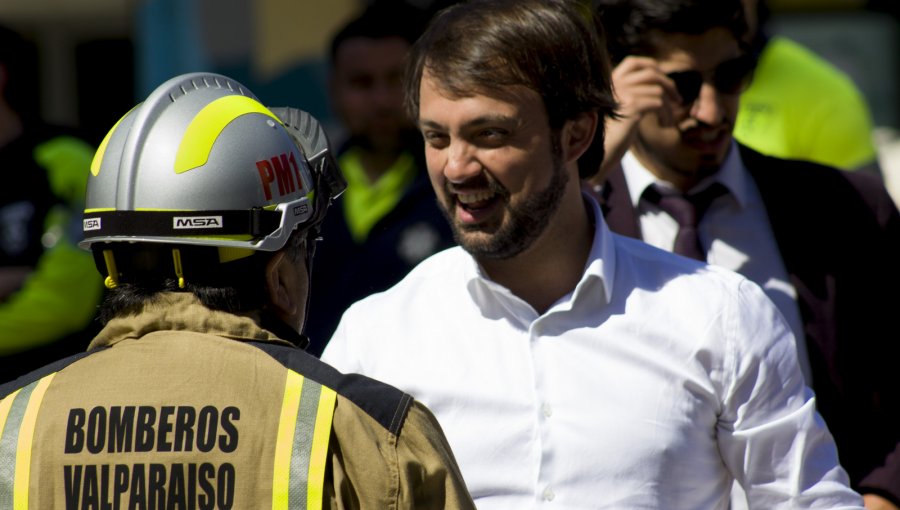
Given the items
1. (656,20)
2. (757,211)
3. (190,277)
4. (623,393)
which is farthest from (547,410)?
(656,20)

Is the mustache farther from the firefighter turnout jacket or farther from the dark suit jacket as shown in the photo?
the firefighter turnout jacket

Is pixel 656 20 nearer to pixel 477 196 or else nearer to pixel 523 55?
pixel 523 55

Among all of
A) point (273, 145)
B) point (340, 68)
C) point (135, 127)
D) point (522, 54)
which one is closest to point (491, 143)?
point (522, 54)

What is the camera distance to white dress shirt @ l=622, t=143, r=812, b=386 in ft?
11.4

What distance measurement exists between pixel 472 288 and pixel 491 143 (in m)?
0.33

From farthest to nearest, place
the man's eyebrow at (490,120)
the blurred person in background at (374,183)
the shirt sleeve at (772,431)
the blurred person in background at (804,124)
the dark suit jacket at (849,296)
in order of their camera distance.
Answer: the blurred person in background at (374,183)
the blurred person in background at (804,124)
the dark suit jacket at (849,296)
the man's eyebrow at (490,120)
the shirt sleeve at (772,431)

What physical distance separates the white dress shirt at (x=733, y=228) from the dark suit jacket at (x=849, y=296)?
0.14ft

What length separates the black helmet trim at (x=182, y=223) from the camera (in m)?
2.32

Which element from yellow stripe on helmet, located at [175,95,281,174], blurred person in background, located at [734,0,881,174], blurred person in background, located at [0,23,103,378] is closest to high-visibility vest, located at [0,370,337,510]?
yellow stripe on helmet, located at [175,95,281,174]

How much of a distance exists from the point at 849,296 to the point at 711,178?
47 cm

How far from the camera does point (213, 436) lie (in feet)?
7.31

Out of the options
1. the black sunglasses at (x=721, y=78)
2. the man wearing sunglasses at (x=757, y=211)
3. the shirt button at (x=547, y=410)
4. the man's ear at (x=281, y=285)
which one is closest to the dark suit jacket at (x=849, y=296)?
the man wearing sunglasses at (x=757, y=211)

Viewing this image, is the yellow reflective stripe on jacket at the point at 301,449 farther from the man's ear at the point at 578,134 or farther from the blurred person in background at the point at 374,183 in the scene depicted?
the blurred person in background at the point at 374,183

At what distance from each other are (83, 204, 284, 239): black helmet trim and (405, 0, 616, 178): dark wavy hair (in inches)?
32.5
